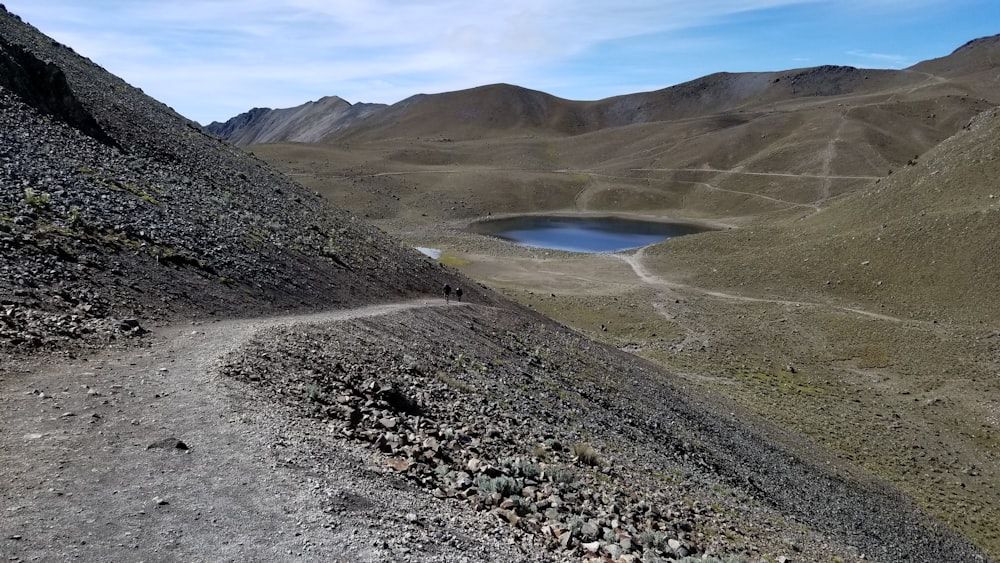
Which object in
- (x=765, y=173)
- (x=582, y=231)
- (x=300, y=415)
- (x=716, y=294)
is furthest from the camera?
(x=765, y=173)

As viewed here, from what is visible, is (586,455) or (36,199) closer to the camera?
(586,455)

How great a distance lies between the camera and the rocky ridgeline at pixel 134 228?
1320 cm

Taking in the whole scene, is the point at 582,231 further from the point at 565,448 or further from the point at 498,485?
the point at 498,485

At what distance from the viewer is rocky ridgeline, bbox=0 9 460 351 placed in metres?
13.2

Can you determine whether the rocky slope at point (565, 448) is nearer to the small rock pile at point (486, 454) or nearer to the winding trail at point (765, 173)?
the small rock pile at point (486, 454)

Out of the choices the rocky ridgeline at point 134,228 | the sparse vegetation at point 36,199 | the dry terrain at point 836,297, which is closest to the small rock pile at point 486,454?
the rocky ridgeline at point 134,228

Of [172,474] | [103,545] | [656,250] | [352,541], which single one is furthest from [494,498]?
[656,250]

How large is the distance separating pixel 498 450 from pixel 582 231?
87.9m

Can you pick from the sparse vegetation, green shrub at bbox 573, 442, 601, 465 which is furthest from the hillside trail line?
the sparse vegetation

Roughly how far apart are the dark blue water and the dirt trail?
72.2 metres

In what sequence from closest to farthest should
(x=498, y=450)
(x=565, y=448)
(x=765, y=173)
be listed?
(x=498, y=450) → (x=565, y=448) → (x=765, y=173)

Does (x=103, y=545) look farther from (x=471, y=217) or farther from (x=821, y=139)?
(x=821, y=139)

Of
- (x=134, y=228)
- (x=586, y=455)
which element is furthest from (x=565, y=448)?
(x=134, y=228)

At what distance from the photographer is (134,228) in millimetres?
18250
